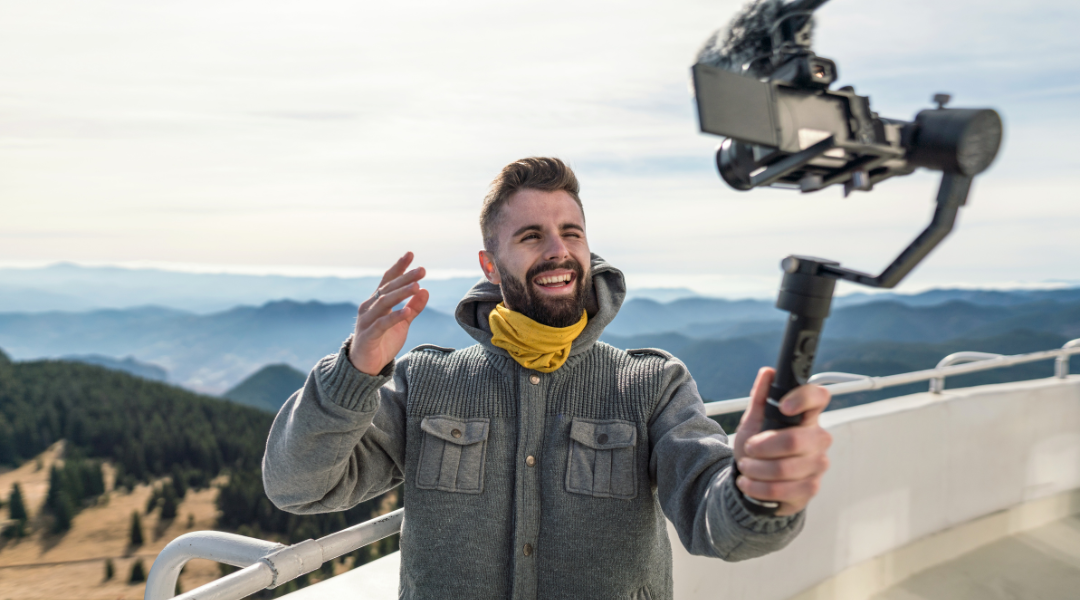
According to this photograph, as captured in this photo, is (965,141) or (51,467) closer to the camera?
(965,141)

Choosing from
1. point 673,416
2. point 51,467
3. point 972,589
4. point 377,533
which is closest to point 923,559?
point 972,589

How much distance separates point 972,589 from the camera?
2.55 m

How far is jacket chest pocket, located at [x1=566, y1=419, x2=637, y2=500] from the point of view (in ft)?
4.05

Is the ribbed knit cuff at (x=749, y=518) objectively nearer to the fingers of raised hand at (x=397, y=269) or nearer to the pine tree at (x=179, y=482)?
the fingers of raised hand at (x=397, y=269)

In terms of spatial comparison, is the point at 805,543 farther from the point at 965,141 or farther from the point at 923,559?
the point at 965,141

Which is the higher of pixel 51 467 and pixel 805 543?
pixel 805 543

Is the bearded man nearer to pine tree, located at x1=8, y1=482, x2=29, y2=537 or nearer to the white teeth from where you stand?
the white teeth

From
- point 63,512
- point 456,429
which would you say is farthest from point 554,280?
point 63,512

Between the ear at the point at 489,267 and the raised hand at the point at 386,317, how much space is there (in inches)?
17.0

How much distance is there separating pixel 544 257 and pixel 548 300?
94 mm

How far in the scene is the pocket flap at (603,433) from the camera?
1.26 meters

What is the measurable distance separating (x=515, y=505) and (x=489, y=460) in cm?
10

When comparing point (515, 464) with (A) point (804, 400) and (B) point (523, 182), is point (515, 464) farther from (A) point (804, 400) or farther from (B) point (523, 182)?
(A) point (804, 400)

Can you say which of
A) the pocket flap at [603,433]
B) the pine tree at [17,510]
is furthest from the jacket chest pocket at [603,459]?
the pine tree at [17,510]
